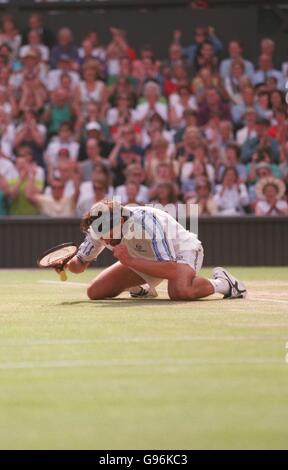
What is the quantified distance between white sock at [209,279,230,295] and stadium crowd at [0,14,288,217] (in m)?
8.37

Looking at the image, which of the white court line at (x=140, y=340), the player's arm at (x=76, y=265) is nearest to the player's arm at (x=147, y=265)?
the player's arm at (x=76, y=265)

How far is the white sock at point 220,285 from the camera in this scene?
1251cm

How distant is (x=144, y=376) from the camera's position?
282 inches

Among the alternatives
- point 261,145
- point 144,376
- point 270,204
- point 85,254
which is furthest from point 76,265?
point 261,145

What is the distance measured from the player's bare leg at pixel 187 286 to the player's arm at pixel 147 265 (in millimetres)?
120

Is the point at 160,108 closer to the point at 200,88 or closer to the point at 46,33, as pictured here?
the point at 200,88

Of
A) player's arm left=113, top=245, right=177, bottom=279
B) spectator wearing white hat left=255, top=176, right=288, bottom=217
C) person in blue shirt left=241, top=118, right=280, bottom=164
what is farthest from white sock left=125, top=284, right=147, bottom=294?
person in blue shirt left=241, top=118, right=280, bottom=164

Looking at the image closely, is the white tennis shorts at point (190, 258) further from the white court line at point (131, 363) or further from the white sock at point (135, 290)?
the white court line at point (131, 363)

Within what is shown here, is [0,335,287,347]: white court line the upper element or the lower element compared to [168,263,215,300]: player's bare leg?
lower

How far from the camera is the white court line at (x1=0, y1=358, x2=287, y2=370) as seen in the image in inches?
301

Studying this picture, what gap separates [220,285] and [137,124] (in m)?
10.1

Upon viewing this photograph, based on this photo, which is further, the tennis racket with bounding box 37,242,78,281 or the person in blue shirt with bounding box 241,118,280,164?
the person in blue shirt with bounding box 241,118,280,164

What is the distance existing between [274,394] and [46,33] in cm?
1791

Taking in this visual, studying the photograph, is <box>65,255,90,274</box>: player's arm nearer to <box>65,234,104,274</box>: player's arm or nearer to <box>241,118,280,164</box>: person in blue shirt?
<box>65,234,104,274</box>: player's arm
